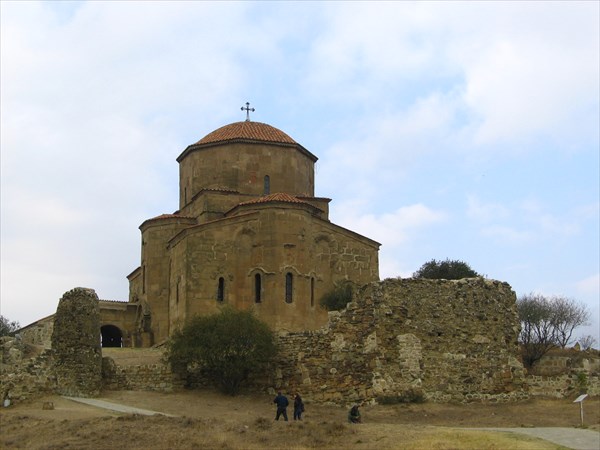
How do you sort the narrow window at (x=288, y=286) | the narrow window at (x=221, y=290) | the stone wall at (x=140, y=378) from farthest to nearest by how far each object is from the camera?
the narrow window at (x=221, y=290), the narrow window at (x=288, y=286), the stone wall at (x=140, y=378)

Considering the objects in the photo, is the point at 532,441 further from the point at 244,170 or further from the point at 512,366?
the point at 244,170

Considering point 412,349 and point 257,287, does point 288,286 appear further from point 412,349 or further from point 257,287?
point 412,349

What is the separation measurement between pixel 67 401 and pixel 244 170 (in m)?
17.5

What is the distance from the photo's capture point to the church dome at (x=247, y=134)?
3947 cm

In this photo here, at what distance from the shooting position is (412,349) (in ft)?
79.8

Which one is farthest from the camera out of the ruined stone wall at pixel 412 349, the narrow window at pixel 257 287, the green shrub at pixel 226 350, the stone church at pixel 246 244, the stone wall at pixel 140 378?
the narrow window at pixel 257 287

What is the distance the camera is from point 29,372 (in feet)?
77.5

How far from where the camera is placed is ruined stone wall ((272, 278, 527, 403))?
24156 millimetres

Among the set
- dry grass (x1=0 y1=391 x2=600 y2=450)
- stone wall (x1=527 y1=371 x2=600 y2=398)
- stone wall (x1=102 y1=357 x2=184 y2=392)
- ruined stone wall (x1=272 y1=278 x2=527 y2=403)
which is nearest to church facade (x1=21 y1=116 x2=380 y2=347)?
stone wall (x1=102 y1=357 x2=184 y2=392)

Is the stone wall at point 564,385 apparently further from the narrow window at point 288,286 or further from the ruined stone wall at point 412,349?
the narrow window at point 288,286

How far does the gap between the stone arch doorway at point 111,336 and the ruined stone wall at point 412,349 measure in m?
16.9

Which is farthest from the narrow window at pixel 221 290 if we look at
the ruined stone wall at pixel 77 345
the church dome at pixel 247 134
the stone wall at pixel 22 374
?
the stone wall at pixel 22 374

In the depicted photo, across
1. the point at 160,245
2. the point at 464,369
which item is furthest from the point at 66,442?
the point at 160,245

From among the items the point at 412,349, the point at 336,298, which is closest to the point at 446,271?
the point at 336,298
